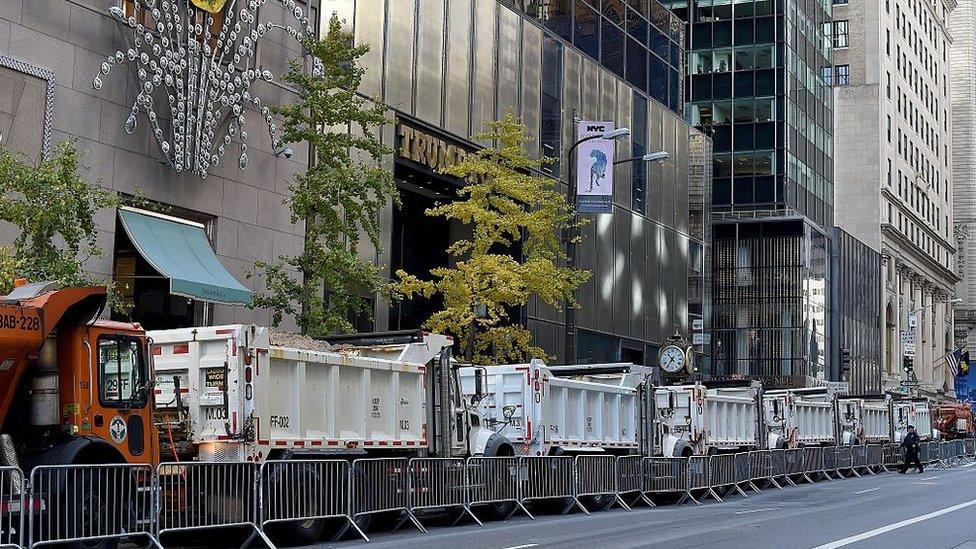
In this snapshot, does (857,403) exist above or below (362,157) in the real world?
below

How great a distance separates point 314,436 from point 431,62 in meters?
20.4

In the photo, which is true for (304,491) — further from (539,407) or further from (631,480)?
(631,480)

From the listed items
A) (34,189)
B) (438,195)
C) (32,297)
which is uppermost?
(438,195)

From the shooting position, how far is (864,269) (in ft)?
284

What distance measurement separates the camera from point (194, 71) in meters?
26.9

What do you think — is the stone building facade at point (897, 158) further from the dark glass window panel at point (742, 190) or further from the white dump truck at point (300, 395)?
the white dump truck at point (300, 395)

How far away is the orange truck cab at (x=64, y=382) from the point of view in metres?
13.8

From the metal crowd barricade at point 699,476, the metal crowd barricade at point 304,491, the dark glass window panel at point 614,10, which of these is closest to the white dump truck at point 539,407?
the metal crowd barricade at point 699,476

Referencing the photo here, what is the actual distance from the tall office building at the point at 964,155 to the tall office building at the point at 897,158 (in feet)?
67.5

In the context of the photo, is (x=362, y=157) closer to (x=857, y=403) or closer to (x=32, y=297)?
(x=32, y=297)

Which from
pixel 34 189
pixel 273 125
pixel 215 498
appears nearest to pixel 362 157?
pixel 273 125

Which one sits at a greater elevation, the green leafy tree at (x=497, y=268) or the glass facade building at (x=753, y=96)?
the glass facade building at (x=753, y=96)

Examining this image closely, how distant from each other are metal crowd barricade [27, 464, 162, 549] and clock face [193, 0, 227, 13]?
14.6 meters

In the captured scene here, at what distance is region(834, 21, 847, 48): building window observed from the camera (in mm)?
94181
